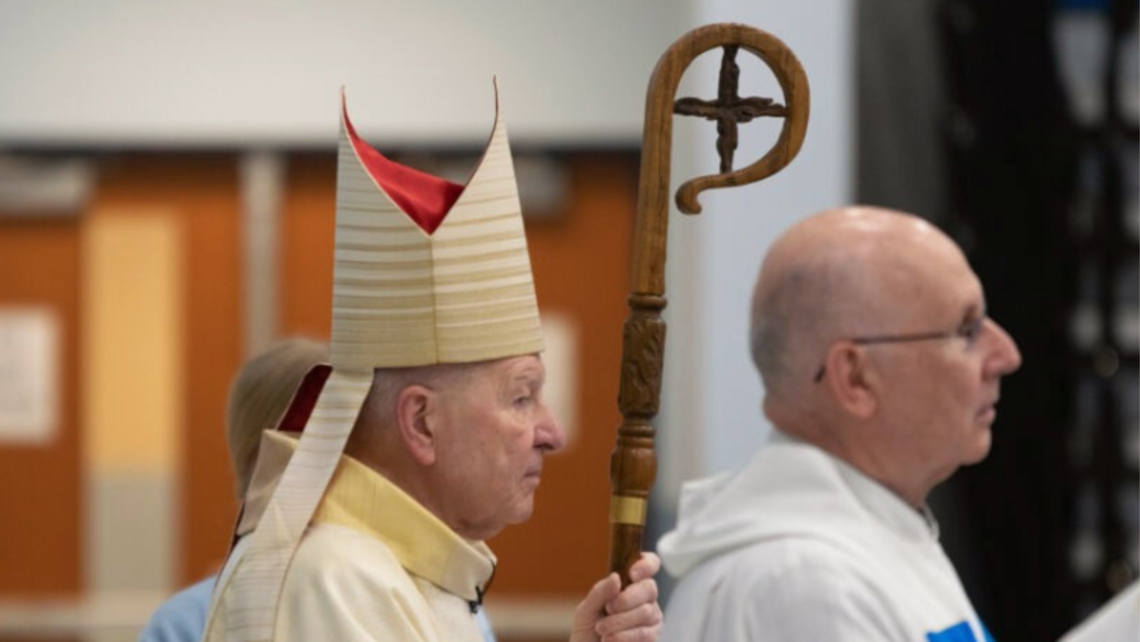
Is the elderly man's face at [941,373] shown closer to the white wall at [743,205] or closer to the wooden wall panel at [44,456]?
the white wall at [743,205]

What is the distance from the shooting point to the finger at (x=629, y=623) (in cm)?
213

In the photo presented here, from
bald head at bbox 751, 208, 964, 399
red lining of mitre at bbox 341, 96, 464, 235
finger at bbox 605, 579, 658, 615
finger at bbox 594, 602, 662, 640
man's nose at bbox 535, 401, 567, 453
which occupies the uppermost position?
red lining of mitre at bbox 341, 96, 464, 235

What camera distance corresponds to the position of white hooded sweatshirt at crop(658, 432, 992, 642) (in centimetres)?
291

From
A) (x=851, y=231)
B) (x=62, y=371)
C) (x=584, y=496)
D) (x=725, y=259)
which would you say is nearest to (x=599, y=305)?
(x=584, y=496)

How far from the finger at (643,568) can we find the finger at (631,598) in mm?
11

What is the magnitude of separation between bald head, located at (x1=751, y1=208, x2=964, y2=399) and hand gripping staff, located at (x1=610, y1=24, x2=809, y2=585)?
3.11ft

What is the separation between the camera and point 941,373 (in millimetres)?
3166

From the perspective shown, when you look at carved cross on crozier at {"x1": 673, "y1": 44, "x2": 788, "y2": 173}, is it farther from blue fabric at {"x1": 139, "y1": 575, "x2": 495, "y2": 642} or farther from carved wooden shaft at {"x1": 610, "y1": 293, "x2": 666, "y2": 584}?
blue fabric at {"x1": 139, "y1": 575, "x2": 495, "y2": 642}

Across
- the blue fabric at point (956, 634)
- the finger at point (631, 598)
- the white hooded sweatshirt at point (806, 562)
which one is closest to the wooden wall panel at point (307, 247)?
the white hooded sweatshirt at point (806, 562)

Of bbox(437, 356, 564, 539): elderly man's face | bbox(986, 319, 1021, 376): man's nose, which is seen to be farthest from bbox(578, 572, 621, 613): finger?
bbox(986, 319, 1021, 376): man's nose

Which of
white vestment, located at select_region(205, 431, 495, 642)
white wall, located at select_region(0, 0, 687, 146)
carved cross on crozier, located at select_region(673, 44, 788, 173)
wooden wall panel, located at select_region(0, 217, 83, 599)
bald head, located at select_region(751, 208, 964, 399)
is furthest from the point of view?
wooden wall panel, located at select_region(0, 217, 83, 599)

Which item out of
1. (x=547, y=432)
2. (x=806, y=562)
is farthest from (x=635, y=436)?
(x=806, y=562)

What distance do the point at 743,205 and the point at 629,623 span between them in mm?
3478

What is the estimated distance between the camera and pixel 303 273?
6.64 metres
